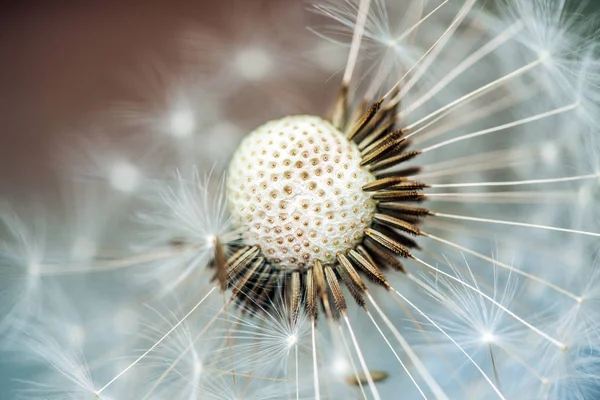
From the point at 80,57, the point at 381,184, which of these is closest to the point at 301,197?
the point at 381,184

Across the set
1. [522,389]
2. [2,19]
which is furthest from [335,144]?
[2,19]

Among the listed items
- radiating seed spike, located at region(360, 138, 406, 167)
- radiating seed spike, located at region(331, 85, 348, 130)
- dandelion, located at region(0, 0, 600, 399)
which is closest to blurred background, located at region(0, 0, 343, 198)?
dandelion, located at region(0, 0, 600, 399)

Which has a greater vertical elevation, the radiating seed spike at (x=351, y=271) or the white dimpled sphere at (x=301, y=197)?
the white dimpled sphere at (x=301, y=197)

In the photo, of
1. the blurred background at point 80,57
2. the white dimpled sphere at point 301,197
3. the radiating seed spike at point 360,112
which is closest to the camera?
the white dimpled sphere at point 301,197

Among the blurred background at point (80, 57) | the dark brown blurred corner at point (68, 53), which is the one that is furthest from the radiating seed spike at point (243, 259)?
the dark brown blurred corner at point (68, 53)

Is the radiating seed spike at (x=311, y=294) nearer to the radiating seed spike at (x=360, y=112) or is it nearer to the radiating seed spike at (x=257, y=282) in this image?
the radiating seed spike at (x=257, y=282)

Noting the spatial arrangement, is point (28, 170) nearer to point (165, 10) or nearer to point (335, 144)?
point (165, 10)

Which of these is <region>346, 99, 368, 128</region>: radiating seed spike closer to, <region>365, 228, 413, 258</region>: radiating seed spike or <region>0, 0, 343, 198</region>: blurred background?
<region>365, 228, 413, 258</region>: radiating seed spike

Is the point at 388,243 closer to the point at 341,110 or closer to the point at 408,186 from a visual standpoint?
the point at 408,186
